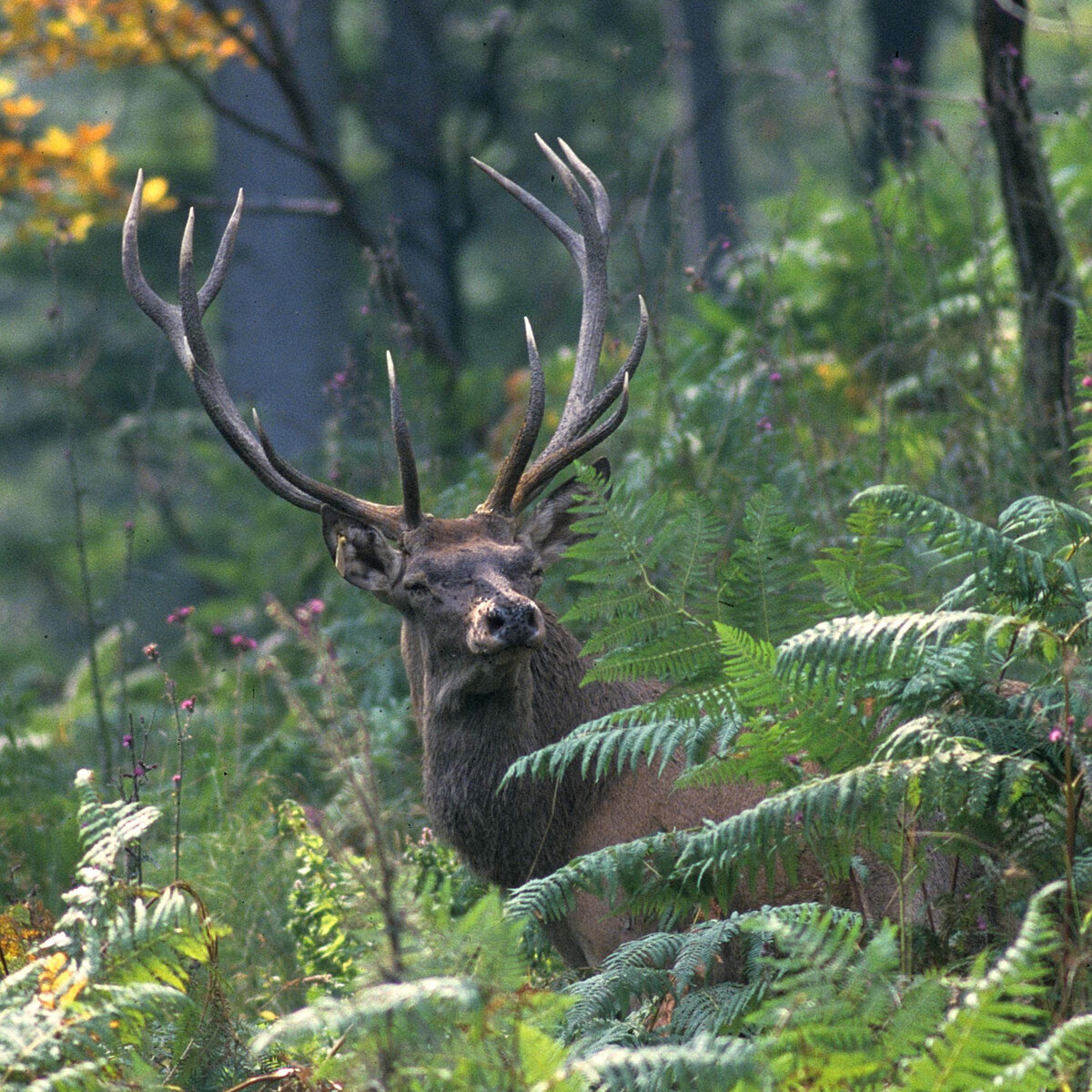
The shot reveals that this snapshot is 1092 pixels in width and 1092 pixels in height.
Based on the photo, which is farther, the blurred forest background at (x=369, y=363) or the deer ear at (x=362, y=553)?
the blurred forest background at (x=369, y=363)

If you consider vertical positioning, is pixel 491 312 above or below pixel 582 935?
above

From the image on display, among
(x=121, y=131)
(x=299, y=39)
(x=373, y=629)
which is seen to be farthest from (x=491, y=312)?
(x=373, y=629)

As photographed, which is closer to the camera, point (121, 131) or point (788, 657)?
point (788, 657)

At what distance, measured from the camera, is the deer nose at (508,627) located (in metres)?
4.44

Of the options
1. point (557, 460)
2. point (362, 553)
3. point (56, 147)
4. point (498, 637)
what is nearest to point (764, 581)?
point (498, 637)

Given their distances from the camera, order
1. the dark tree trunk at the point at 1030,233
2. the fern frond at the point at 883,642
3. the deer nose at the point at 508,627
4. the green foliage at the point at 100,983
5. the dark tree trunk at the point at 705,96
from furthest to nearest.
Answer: the dark tree trunk at the point at 705,96, the dark tree trunk at the point at 1030,233, the deer nose at the point at 508,627, the fern frond at the point at 883,642, the green foliage at the point at 100,983

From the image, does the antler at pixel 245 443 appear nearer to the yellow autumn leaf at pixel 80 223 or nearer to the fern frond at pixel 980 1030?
the fern frond at pixel 980 1030

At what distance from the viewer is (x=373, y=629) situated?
6992 millimetres

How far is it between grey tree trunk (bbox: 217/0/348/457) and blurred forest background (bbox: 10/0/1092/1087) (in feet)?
0.09

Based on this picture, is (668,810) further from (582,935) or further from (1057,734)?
(1057,734)

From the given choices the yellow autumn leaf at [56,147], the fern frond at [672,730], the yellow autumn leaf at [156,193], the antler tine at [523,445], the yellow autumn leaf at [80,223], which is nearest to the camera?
the fern frond at [672,730]

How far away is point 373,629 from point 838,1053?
4.72 meters

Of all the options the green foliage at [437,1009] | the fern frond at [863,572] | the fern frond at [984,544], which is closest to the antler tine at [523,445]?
the fern frond at [863,572]

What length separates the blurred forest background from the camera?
19.6 feet
